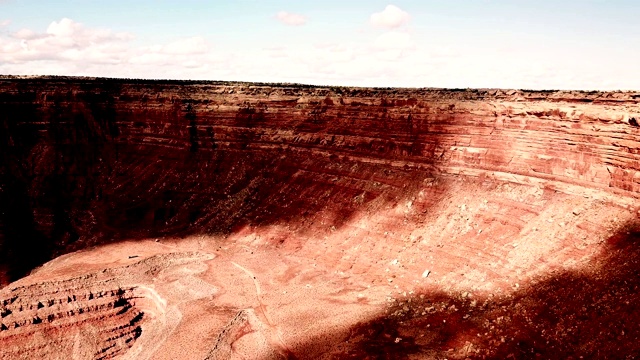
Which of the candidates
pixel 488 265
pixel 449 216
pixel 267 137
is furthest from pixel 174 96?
pixel 488 265

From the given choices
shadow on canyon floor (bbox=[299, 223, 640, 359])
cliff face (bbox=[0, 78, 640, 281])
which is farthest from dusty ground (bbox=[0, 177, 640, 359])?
cliff face (bbox=[0, 78, 640, 281])

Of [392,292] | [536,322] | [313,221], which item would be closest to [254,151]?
[313,221]

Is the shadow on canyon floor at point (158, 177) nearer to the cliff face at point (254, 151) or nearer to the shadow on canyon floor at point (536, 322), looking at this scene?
the cliff face at point (254, 151)

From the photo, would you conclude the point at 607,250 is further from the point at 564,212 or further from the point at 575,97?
the point at 575,97

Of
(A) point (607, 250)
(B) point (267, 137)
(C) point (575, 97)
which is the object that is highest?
(C) point (575, 97)

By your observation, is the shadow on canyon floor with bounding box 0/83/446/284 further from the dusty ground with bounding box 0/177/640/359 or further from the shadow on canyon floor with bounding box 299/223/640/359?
the shadow on canyon floor with bounding box 299/223/640/359

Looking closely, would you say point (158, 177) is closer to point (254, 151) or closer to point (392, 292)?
point (254, 151)
